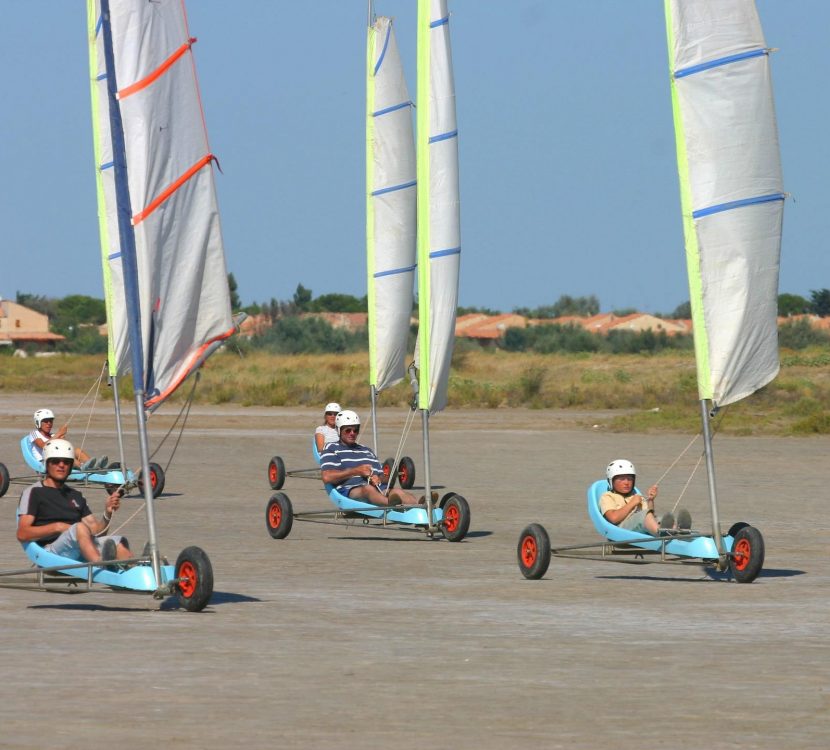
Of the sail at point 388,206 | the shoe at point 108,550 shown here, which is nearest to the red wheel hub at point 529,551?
the shoe at point 108,550

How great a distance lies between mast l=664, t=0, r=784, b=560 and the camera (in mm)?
14898

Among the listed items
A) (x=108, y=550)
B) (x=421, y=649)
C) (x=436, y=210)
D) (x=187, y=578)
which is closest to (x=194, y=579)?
(x=187, y=578)

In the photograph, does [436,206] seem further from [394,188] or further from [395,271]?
[394,188]

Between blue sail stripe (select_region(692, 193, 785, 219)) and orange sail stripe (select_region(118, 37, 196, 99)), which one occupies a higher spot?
orange sail stripe (select_region(118, 37, 196, 99))

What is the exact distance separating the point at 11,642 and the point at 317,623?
207 cm

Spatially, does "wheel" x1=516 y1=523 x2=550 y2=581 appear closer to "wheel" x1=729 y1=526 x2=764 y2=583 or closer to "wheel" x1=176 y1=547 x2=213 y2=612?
"wheel" x1=729 y1=526 x2=764 y2=583

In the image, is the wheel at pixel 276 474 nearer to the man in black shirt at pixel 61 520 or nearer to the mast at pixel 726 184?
the mast at pixel 726 184

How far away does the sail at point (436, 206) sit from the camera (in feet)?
62.2

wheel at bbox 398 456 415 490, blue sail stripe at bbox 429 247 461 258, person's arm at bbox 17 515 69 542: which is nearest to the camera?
person's arm at bbox 17 515 69 542

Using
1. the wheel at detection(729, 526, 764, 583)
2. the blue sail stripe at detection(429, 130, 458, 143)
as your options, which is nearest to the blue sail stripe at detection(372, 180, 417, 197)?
the blue sail stripe at detection(429, 130, 458, 143)

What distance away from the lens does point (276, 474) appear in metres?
25.1

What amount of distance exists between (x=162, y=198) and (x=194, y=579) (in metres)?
2.54

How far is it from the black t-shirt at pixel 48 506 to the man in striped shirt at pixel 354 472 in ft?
20.0

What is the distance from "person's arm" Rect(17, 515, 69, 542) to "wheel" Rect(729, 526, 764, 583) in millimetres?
5362
